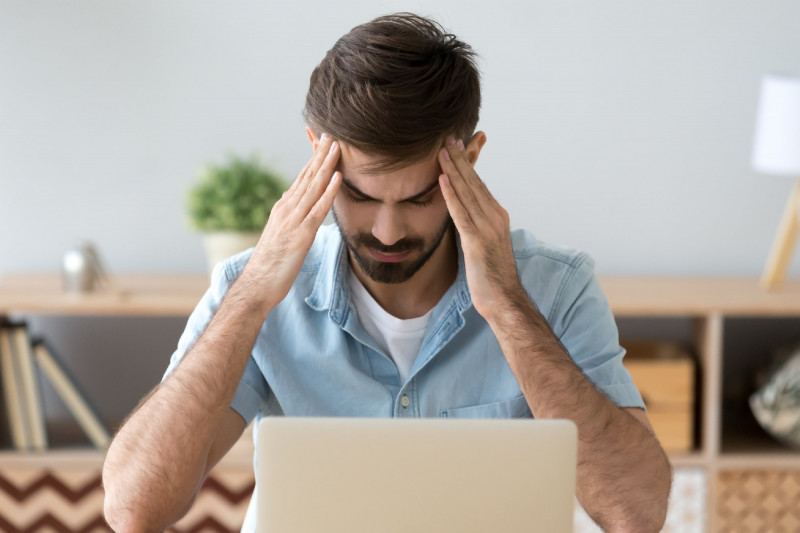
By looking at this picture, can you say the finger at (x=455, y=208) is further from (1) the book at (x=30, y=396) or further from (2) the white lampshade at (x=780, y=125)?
(1) the book at (x=30, y=396)

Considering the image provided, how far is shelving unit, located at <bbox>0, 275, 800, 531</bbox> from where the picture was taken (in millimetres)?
2291

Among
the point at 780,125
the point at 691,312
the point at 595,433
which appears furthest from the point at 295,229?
the point at 780,125

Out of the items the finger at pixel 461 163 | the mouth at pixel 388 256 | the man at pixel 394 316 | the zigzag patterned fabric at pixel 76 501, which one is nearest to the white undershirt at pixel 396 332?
the man at pixel 394 316

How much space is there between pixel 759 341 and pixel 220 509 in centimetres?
158

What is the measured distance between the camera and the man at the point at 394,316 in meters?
1.35

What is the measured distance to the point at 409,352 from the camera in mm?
1539

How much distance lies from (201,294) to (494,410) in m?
1.08

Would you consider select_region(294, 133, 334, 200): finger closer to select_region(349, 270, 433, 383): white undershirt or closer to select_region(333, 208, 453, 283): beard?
select_region(333, 208, 453, 283): beard

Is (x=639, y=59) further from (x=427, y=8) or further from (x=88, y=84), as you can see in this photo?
(x=88, y=84)

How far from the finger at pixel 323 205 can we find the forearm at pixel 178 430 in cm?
15

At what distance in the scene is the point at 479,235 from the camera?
1452 millimetres

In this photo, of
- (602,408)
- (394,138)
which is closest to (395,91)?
(394,138)

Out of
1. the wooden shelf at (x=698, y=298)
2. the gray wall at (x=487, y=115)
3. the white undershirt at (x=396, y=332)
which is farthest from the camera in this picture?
the gray wall at (x=487, y=115)

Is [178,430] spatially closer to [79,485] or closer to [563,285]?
[563,285]
